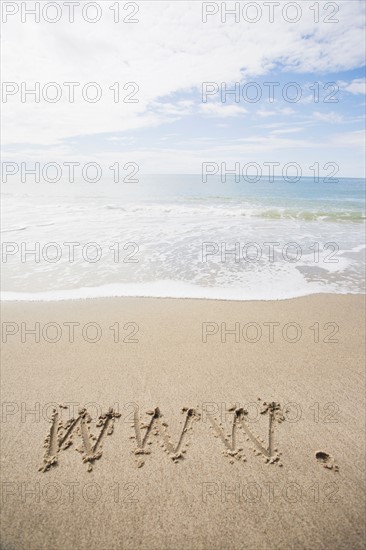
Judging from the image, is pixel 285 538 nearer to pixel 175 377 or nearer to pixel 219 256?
pixel 175 377

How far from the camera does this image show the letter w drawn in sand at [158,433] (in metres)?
3.01

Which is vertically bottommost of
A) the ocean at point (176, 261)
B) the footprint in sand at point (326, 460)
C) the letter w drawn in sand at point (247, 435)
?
the footprint in sand at point (326, 460)

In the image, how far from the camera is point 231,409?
3561mm

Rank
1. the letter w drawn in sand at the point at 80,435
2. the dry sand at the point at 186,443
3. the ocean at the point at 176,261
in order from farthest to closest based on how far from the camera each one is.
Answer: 1. the ocean at the point at 176,261
2. the letter w drawn in sand at the point at 80,435
3. the dry sand at the point at 186,443

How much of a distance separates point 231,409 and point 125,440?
3.98ft

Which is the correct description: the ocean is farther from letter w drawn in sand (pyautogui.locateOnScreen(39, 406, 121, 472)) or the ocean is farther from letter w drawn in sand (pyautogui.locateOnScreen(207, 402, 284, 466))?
letter w drawn in sand (pyautogui.locateOnScreen(39, 406, 121, 472))

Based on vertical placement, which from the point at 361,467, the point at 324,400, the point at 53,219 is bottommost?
the point at 361,467

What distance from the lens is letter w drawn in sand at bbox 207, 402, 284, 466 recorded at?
299 cm

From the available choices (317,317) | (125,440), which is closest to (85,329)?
(125,440)

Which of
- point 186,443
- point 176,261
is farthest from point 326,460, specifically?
point 176,261

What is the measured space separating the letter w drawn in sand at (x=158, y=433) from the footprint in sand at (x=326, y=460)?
124 centimetres

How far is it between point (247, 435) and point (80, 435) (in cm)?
173

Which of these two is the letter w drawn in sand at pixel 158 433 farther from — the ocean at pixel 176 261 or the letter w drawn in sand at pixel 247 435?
the ocean at pixel 176 261

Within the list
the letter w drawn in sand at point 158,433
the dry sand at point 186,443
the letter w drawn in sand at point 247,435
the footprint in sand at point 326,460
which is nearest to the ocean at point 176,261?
the dry sand at point 186,443
